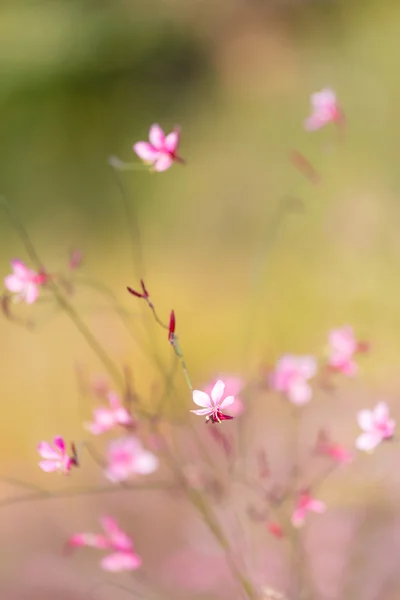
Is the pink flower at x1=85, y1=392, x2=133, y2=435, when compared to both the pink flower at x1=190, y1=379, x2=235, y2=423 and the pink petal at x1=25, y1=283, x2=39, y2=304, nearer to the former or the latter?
the pink petal at x1=25, y1=283, x2=39, y2=304

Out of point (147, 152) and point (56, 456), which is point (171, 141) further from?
point (56, 456)

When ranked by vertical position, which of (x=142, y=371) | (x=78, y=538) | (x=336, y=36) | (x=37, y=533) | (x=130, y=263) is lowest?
(x=78, y=538)

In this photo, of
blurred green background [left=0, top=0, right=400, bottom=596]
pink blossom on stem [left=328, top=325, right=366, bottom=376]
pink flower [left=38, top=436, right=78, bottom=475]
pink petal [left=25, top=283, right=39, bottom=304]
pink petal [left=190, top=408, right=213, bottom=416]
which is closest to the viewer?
pink petal [left=190, top=408, right=213, bottom=416]

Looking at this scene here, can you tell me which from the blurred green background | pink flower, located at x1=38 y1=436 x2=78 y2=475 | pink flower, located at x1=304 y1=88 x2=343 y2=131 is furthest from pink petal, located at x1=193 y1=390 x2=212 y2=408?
the blurred green background

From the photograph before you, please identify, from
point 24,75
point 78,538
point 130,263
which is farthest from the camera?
point 24,75

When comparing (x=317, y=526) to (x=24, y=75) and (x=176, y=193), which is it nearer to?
(x=176, y=193)

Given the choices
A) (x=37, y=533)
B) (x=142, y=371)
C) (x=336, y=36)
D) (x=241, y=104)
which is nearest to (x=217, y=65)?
(x=241, y=104)
